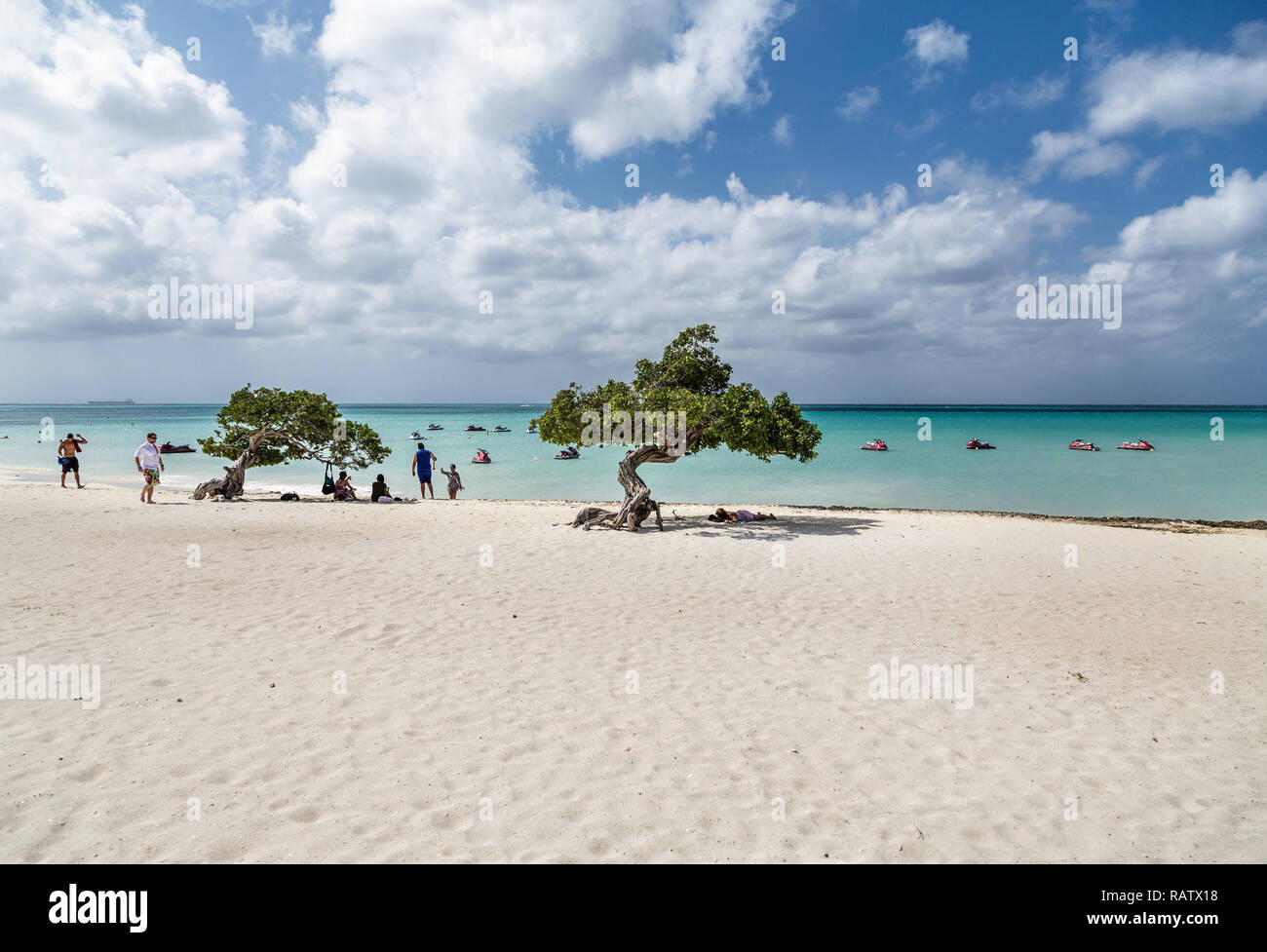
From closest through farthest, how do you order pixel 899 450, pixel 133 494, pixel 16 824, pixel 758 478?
pixel 16 824, pixel 133 494, pixel 758 478, pixel 899 450

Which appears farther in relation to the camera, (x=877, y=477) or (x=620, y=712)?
(x=877, y=477)

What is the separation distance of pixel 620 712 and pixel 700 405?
11.1m

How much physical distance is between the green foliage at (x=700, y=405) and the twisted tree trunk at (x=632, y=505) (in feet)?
3.61

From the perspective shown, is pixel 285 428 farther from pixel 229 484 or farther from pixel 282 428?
pixel 229 484

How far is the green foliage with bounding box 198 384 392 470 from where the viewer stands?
22266 millimetres

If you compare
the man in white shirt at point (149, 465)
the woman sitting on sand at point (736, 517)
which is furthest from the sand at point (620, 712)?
the man in white shirt at point (149, 465)

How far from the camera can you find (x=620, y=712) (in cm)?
633

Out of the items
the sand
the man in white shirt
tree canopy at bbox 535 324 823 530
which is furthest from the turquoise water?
the sand

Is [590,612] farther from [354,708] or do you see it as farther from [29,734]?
[29,734]

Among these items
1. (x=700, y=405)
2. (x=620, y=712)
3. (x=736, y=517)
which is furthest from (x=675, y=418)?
(x=620, y=712)

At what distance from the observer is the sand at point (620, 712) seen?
4465mm
